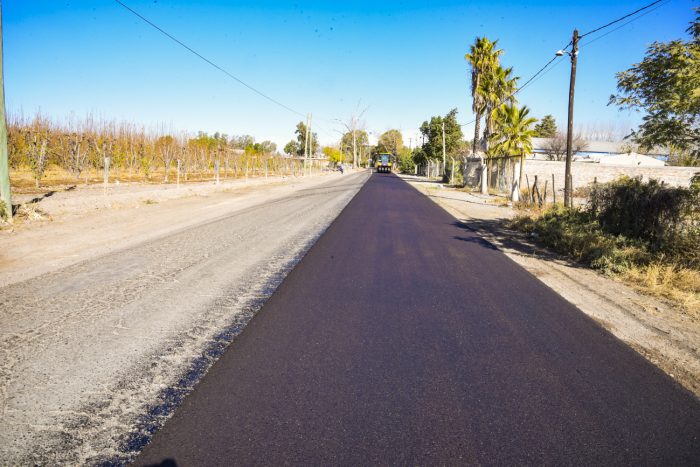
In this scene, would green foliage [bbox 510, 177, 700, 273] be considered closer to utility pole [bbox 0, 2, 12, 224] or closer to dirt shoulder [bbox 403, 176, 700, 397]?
dirt shoulder [bbox 403, 176, 700, 397]

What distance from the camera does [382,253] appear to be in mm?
8016

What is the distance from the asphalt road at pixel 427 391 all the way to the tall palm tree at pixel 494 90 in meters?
29.6

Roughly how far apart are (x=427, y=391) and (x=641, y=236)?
27.0 ft

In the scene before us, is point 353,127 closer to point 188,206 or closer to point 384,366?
point 188,206

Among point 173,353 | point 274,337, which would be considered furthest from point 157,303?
point 274,337

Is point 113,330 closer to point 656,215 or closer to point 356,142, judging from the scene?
point 656,215

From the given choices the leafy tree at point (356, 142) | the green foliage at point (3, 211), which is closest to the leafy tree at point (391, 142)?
the leafy tree at point (356, 142)

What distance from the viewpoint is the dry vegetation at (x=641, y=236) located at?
20.6 feet

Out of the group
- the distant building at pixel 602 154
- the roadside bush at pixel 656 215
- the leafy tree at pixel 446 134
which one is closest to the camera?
the roadside bush at pixel 656 215

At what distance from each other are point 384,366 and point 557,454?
4.56 ft

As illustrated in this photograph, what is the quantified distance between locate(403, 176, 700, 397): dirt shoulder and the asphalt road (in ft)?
0.80

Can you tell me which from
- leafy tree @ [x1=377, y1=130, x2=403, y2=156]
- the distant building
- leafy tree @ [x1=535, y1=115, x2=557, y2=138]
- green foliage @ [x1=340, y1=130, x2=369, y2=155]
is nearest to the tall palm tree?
the distant building

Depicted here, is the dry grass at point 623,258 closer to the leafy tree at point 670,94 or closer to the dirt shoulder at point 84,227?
the leafy tree at point 670,94

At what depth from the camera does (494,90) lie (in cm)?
3247
